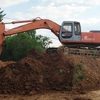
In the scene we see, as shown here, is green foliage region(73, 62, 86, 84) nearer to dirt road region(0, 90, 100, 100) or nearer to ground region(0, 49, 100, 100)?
ground region(0, 49, 100, 100)

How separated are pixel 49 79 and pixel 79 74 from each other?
2.12m

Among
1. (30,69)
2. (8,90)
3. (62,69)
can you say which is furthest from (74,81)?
(8,90)

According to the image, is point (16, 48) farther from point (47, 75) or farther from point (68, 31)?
point (47, 75)

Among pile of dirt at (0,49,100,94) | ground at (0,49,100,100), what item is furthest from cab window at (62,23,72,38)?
ground at (0,49,100,100)

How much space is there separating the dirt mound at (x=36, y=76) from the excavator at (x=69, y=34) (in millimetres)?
2501

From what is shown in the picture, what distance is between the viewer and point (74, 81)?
17391 mm

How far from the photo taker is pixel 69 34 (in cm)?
2123

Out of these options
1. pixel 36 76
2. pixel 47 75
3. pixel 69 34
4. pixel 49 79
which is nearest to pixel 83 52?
pixel 69 34

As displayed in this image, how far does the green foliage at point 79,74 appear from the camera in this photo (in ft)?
57.7

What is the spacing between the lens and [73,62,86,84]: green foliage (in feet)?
57.7

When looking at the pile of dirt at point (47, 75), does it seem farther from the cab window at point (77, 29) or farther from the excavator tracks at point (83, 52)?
the cab window at point (77, 29)

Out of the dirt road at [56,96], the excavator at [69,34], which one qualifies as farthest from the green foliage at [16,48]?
the dirt road at [56,96]

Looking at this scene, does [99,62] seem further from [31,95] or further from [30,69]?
[31,95]

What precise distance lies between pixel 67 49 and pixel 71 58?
4.79 ft
